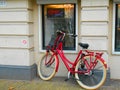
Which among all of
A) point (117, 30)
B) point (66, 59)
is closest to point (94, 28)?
point (117, 30)

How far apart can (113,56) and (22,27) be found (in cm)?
271

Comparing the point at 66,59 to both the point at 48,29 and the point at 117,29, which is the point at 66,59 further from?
the point at 117,29

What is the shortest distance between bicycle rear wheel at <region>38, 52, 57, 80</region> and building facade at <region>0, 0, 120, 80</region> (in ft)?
0.78

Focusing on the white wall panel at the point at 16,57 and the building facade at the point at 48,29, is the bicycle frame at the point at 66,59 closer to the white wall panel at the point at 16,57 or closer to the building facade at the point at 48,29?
the building facade at the point at 48,29

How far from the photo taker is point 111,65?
280 inches

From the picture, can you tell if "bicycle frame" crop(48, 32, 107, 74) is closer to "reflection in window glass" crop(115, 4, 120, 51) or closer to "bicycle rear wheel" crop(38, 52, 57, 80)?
"bicycle rear wheel" crop(38, 52, 57, 80)

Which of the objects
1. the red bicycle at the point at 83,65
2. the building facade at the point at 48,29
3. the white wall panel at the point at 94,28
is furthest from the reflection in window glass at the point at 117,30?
the red bicycle at the point at 83,65

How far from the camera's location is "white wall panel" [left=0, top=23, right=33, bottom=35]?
715 centimetres

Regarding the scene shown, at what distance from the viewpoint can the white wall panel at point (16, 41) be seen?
720 centimetres

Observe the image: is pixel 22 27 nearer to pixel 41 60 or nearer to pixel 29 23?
pixel 29 23

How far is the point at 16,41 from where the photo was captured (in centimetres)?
726

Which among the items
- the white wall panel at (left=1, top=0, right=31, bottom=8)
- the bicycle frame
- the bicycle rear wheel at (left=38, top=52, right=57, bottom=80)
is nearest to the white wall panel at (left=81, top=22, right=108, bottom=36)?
the bicycle frame

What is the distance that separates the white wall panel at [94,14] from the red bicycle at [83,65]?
→ 2.44ft

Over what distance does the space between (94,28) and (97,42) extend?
0.38 meters
